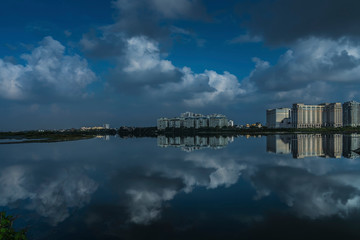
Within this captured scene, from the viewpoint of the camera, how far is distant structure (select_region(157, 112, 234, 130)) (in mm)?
168000

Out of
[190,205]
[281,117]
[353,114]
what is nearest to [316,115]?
[353,114]

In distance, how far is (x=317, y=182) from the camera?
12.7 m

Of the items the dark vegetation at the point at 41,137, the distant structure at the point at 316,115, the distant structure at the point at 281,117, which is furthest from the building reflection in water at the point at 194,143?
the distant structure at the point at 281,117

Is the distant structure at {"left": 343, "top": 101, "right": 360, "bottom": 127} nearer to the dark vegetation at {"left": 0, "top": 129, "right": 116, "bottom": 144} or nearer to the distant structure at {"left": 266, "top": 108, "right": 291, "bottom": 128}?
the distant structure at {"left": 266, "top": 108, "right": 291, "bottom": 128}

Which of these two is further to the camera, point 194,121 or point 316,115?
point 194,121

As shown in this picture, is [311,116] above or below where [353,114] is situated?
below

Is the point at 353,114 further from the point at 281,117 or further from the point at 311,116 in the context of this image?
the point at 281,117

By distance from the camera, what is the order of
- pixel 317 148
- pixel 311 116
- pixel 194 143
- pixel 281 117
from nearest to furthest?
pixel 317 148 < pixel 194 143 < pixel 311 116 < pixel 281 117

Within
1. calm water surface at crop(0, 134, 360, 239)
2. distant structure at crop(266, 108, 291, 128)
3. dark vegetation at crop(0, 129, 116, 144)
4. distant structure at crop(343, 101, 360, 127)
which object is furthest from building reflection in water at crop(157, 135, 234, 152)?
distant structure at crop(266, 108, 291, 128)

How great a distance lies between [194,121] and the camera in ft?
571

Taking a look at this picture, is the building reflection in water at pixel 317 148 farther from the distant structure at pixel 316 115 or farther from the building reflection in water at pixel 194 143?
the distant structure at pixel 316 115

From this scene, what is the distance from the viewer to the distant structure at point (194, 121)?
551 feet

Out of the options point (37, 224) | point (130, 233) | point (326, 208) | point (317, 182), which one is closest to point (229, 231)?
point (130, 233)

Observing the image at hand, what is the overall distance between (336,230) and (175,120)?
173295 mm
